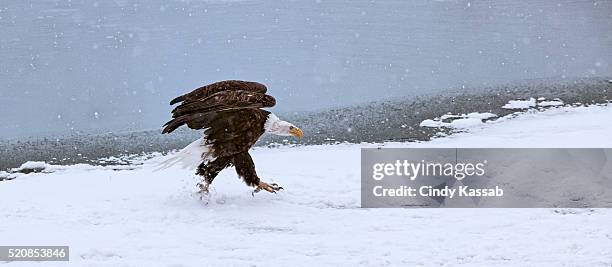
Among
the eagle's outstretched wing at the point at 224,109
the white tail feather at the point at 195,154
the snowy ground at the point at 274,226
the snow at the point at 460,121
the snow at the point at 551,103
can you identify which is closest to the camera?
the snowy ground at the point at 274,226

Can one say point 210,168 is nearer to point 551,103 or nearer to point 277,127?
point 277,127

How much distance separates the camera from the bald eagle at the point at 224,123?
21.4 ft

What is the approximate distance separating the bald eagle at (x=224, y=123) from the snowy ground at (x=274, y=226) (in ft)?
1.27

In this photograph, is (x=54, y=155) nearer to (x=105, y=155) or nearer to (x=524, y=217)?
(x=105, y=155)

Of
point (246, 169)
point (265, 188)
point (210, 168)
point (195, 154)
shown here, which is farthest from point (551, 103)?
point (195, 154)

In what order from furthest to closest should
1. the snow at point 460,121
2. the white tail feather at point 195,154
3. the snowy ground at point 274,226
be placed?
the snow at point 460,121, the white tail feather at point 195,154, the snowy ground at point 274,226

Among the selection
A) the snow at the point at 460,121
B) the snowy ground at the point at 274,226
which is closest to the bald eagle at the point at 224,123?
the snowy ground at the point at 274,226

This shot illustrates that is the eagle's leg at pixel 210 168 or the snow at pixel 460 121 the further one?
the snow at pixel 460 121

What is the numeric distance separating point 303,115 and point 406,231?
8.16 m

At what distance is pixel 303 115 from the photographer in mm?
14234

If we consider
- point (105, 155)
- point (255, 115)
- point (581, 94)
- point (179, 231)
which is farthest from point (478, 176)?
point (581, 94)

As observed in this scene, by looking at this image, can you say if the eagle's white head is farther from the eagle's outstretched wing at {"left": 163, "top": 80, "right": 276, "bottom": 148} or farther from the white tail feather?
the white tail feather

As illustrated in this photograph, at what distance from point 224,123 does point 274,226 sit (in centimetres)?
100

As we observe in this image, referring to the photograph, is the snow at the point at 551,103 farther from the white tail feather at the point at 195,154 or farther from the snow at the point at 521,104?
the white tail feather at the point at 195,154
